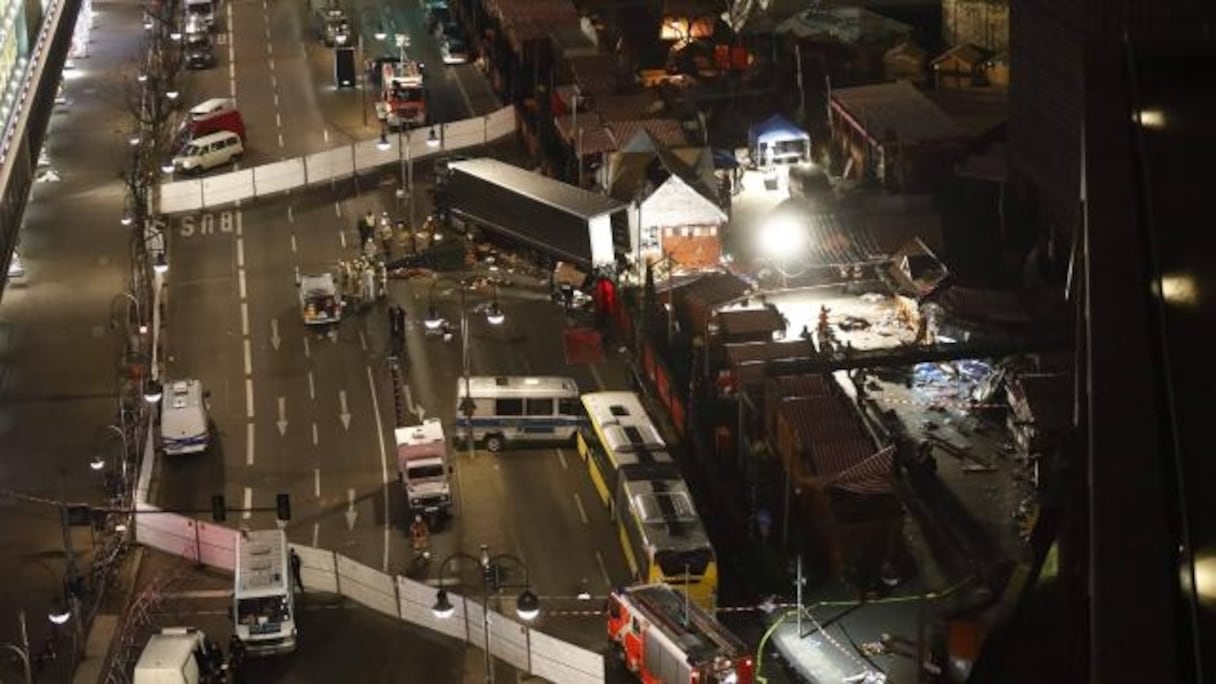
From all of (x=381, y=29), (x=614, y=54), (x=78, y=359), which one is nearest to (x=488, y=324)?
(x=78, y=359)

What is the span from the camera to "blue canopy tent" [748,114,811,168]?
2191 inches

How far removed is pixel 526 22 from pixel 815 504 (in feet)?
122

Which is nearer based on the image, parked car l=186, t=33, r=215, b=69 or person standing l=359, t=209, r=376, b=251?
person standing l=359, t=209, r=376, b=251

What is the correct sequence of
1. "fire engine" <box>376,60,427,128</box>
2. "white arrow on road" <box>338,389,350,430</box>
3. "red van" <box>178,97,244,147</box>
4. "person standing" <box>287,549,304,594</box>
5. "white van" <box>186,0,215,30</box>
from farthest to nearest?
1. "white van" <box>186,0,215,30</box>
2. "fire engine" <box>376,60,427,128</box>
3. "red van" <box>178,97,244,147</box>
4. "white arrow on road" <box>338,389,350,430</box>
5. "person standing" <box>287,549,304,594</box>

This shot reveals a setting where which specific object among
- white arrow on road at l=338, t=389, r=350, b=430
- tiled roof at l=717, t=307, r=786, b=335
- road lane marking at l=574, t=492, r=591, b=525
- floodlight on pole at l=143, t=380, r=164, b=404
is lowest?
road lane marking at l=574, t=492, r=591, b=525

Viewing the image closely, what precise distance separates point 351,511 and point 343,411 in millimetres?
5132

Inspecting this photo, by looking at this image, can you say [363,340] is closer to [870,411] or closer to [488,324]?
[488,324]

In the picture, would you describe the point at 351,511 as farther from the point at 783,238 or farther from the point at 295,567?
the point at 783,238

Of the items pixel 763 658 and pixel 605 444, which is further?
pixel 605 444

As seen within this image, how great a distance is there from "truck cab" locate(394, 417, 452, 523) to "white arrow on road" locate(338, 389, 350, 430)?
395 centimetres

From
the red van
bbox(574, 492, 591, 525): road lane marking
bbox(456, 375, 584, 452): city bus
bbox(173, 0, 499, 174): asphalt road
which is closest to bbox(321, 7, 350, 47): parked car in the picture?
bbox(173, 0, 499, 174): asphalt road

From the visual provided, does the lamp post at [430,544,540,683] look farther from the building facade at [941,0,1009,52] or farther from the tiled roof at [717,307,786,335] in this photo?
the building facade at [941,0,1009,52]

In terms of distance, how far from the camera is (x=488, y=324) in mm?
47281

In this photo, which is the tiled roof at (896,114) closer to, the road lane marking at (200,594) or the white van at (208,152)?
the white van at (208,152)
